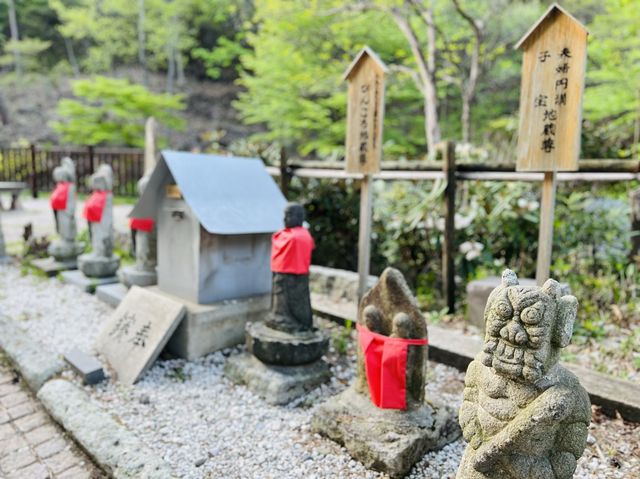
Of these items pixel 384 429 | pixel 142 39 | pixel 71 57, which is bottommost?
pixel 384 429

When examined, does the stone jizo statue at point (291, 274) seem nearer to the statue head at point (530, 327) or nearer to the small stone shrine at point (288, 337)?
the small stone shrine at point (288, 337)

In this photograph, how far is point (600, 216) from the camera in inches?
228

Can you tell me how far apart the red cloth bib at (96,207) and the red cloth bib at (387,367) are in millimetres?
5030

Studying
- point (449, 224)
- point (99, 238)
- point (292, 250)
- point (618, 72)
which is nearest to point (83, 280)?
point (99, 238)

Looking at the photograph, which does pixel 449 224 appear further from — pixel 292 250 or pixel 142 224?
pixel 142 224

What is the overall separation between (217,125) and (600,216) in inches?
844

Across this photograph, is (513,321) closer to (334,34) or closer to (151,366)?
(151,366)

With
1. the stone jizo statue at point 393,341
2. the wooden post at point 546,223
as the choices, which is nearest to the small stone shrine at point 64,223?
the stone jizo statue at point 393,341

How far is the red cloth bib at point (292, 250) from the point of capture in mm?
3773

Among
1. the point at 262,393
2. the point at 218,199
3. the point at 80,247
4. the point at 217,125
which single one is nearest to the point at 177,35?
the point at 217,125

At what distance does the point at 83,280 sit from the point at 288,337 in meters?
4.28

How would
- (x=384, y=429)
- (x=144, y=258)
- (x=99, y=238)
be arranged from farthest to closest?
(x=99, y=238) < (x=144, y=258) < (x=384, y=429)

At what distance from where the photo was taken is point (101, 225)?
6625 millimetres

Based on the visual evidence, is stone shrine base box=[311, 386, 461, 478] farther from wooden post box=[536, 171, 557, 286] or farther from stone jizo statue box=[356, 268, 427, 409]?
wooden post box=[536, 171, 557, 286]
